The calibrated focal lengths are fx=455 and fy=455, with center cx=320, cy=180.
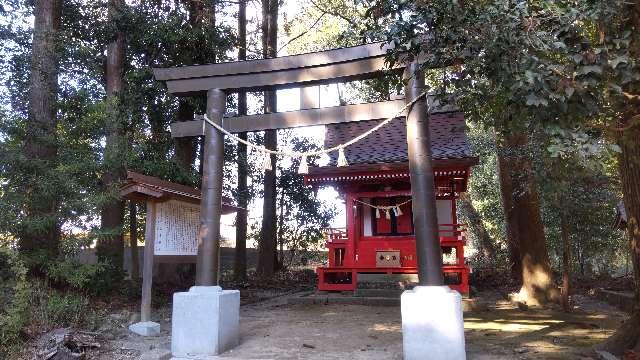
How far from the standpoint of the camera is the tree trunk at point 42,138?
287 inches

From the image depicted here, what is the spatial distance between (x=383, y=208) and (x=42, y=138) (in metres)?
7.70

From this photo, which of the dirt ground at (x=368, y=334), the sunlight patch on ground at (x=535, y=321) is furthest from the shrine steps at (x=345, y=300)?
the sunlight patch on ground at (x=535, y=321)

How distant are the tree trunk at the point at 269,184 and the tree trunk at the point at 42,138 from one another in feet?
26.7

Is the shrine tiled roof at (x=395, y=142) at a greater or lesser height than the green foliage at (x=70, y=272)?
greater

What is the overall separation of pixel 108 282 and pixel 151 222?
2.99m

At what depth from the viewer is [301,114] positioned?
6398 millimetres

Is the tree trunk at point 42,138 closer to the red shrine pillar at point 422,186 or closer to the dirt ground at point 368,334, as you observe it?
the dirt ground at point 368,334

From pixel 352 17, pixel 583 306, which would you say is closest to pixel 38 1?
pixel 352 17

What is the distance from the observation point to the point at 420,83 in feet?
18.6

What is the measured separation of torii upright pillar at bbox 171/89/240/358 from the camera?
5.66 metres

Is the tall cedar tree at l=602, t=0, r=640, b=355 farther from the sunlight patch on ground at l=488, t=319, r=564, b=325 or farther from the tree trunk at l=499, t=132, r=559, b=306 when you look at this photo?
the tree trunk at l=499, t=132, r=559, b=306

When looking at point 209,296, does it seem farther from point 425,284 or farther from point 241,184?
point 241,184

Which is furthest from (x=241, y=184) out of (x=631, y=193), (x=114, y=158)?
(x=631, y=193)

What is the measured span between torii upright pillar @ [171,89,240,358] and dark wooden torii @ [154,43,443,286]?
14 millimetres
